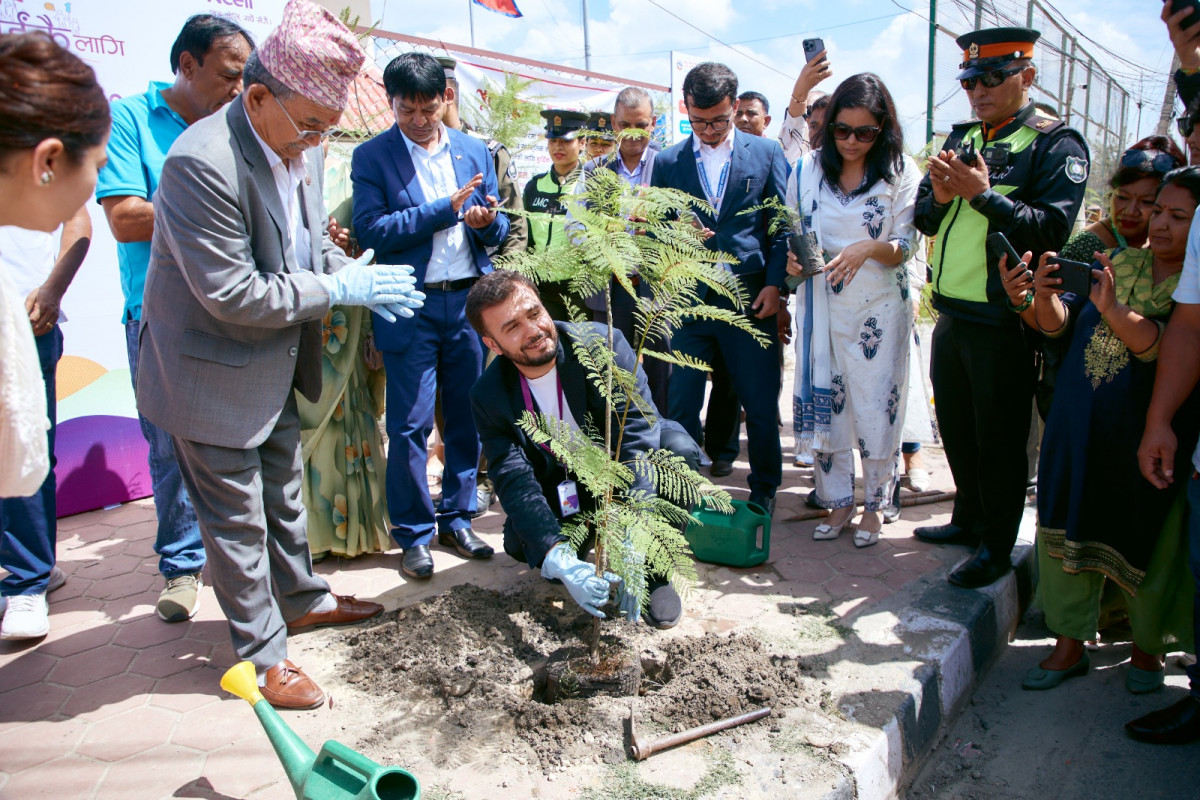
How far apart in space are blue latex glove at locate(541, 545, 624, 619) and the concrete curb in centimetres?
89

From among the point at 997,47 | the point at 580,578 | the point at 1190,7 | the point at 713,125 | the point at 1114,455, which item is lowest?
the point at 580,578

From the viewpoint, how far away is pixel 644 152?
16.1ft

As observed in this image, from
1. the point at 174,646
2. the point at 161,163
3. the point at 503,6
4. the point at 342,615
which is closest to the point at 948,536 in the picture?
the point at 342,615

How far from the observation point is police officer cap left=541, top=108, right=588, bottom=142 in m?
4.92

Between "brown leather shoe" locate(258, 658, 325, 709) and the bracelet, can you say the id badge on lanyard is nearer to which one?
"brown leather shoe" locate(258, 658, 325, 709)

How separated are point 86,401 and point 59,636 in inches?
74.9

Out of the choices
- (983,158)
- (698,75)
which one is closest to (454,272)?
(698,75)

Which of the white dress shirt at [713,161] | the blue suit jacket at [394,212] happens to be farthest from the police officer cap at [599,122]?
the blue suit jacket at [394,212]

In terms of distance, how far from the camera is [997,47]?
3068 mm

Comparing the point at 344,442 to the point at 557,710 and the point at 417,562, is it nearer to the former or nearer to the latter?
the point at 417,562

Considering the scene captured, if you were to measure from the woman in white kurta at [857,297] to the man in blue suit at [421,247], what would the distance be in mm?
1598

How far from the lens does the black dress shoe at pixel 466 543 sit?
12.2 ft

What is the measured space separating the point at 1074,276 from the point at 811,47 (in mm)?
2249

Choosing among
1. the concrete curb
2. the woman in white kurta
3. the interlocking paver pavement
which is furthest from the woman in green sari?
the concrete curb
